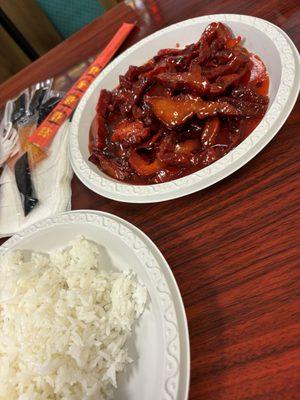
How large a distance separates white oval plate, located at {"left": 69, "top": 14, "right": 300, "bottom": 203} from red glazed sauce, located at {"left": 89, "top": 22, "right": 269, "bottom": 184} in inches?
2.1

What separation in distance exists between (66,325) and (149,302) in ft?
0.90

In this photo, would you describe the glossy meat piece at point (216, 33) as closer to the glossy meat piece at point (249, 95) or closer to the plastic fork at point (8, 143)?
the glossy meat piece at point (249, 95)

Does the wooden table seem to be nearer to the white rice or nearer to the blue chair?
the white rice

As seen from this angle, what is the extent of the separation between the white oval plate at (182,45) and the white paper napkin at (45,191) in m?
0.09

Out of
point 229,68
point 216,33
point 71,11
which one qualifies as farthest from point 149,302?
point 71,11

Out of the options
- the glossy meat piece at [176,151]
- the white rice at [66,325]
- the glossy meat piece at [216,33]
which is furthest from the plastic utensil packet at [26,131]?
the glossy meat piece at [216,33]

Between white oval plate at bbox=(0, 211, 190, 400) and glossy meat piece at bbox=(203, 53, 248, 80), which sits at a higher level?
glossy meat piece at bbox=(203, 53, 248, 80)

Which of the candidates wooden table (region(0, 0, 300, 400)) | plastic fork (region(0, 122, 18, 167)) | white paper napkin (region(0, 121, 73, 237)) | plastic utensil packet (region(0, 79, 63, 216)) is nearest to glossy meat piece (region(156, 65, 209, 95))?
wooden table (region(0, 0, 300, 400))

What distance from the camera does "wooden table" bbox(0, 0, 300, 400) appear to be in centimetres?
87

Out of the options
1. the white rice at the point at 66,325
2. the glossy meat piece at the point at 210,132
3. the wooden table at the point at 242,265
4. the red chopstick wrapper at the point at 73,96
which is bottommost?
the wooden table at the point at 242,265

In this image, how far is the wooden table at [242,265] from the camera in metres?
0.87

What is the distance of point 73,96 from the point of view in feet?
6.34

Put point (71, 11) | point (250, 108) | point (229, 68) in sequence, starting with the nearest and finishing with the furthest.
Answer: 1. point (250, 108)
2. point (229, 68)
3. point (71, 11)

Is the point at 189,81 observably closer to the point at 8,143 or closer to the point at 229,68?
the point at 229,68
